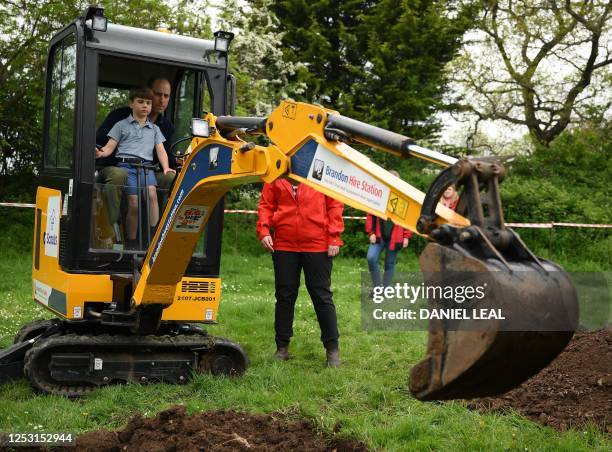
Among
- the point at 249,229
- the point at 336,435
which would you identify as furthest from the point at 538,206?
the point at 336,435

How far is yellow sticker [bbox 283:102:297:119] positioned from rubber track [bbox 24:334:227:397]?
2.85m

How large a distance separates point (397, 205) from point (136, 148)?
360cm

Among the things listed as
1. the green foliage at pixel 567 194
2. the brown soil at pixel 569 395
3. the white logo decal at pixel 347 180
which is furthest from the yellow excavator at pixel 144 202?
the green foliage at pixel 567 194

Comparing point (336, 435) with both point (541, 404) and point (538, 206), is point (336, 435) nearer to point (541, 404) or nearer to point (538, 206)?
point (541, 404)

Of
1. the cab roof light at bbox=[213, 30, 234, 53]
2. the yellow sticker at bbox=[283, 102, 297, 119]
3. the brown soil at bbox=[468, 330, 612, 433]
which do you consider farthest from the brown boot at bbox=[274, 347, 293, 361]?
the yellow sticker at bbox=[283, 102, 297, 119]

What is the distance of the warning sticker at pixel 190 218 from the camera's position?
5.70 meters

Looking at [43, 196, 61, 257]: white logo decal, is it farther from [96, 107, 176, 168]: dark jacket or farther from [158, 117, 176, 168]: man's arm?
[158, 117, 176, 168]: man's arm

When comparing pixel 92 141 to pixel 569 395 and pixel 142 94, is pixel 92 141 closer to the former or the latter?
pixel 142 94

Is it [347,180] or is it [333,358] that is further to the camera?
[333,358]

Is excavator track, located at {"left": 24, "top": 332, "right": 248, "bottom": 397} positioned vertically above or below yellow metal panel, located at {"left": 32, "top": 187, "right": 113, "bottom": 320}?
below

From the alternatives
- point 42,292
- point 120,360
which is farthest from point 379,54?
point 120,360

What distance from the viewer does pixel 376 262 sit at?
40.1ft

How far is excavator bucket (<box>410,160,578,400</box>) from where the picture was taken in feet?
10.6

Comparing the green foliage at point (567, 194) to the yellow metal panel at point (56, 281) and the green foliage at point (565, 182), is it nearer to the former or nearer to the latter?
the green foliage at point (565, 182)
